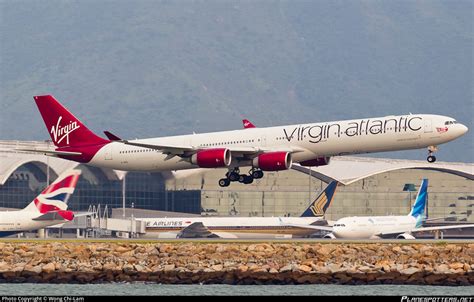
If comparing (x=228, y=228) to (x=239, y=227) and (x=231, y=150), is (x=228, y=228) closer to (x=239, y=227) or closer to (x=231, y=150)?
(x=239, y=227)

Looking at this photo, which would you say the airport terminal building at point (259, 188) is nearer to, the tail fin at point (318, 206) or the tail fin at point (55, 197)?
the tail fin at point (318, 206)

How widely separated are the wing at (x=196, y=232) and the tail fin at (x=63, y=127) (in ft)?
82.0

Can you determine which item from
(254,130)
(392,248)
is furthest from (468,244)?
(254,130)

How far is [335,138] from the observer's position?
83375mm

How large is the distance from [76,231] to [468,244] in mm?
70490

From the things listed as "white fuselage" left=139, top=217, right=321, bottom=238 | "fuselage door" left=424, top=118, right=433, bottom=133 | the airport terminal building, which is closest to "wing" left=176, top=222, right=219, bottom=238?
"white fuselage" left=139, top=217, right=321, bottom=238

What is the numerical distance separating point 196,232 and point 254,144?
32860 millimetres

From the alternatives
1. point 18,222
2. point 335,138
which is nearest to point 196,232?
point 18,222

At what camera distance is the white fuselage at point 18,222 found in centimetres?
10488

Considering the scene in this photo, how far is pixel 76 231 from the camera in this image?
5433 inches

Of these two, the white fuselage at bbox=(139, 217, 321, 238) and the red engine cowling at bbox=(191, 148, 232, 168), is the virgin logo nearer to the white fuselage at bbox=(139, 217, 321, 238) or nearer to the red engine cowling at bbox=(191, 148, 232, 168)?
the red engine cowling at bbox=(191, 148, 232, 168)

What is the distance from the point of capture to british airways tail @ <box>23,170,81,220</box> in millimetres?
107375

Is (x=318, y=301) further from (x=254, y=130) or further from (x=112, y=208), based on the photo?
(x=112, y=208)

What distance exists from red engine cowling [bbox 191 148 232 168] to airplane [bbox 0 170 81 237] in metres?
23.7
